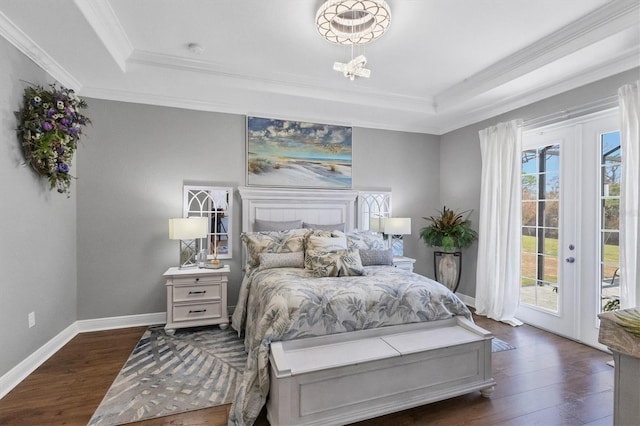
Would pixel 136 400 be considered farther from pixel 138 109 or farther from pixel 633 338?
pixel 138 109

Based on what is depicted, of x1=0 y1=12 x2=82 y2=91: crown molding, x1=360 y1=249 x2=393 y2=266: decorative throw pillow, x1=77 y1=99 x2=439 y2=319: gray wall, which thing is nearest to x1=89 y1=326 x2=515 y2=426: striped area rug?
x1=77 y1=99 x2=439 y2=319: gray wall

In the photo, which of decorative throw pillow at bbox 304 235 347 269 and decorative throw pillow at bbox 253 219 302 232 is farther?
decorative throw pillow at bbox 253 219 302 232

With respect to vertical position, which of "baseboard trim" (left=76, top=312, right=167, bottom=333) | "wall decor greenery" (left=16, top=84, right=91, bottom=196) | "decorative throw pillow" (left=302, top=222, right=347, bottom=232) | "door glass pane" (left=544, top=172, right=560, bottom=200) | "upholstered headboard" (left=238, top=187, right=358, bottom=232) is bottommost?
"baseboard trim" (left=76, top=312, right=167, bottom=333)

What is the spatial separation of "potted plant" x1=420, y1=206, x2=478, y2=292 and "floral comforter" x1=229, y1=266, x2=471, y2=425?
5.77 ft

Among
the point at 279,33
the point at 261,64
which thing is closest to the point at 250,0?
the point at 279,33

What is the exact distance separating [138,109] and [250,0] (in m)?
2.12

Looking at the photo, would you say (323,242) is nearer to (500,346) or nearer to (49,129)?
(500,346)

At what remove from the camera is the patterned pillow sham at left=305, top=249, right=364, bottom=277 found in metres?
2.79

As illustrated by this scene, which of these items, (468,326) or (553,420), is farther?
(468,326)

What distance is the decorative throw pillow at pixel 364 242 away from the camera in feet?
11.1

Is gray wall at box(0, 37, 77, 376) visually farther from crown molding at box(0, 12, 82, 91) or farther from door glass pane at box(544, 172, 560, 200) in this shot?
door glass pane at box(544, 172, 560, 200)

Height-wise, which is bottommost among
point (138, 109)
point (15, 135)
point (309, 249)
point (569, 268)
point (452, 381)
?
point (452, 381)

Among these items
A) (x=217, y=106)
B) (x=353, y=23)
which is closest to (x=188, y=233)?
(x=217, y=106)

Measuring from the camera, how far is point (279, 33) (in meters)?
2.71
